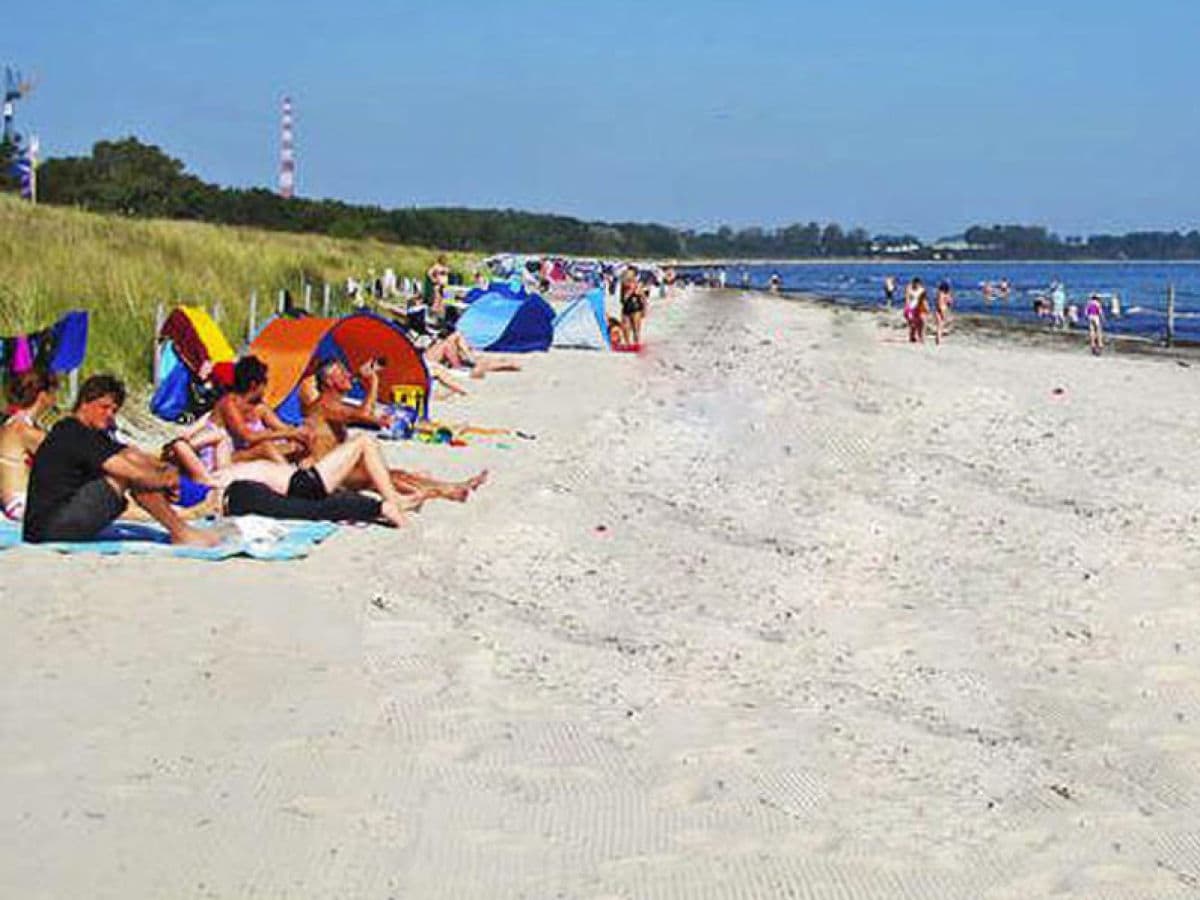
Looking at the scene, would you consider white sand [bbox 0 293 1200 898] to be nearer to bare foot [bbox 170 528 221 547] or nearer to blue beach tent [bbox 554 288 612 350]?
bare foot [bbox 170 528 221 547]

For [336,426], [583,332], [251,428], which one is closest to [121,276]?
[251,428]

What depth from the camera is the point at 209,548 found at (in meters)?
7.42

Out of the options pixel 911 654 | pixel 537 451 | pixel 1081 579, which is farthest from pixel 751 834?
pixel 537 451

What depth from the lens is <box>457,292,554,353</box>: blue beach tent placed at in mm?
22922

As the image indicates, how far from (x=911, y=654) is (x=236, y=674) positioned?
9.16 feet

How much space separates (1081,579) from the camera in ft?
27.3

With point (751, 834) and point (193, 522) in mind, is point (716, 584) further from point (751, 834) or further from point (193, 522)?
point (751, 834)

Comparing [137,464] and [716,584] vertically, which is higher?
[137,464]

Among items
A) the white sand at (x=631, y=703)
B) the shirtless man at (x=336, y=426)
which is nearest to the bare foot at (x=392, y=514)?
the white sand at (x=631, y=703)

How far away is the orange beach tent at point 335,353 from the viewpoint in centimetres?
1256

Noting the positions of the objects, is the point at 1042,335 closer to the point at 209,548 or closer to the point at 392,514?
the point at 392,514

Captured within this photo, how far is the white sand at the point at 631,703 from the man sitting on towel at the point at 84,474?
1.19 ft

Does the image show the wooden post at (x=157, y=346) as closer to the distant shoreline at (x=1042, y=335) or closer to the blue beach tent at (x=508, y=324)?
the blue beach tent at (x=508, y=324)

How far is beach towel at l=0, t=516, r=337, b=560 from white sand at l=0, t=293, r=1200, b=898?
171mm
